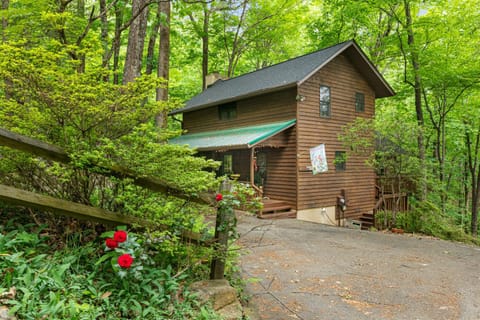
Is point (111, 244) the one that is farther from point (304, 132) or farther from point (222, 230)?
point (304, 132)

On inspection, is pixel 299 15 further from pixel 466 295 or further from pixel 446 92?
pixel 466 295

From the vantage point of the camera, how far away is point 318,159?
12484 mm

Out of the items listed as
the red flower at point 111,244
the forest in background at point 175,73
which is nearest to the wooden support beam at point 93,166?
the forest in background at point 175,73

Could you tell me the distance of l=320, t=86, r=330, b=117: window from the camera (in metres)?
13.1

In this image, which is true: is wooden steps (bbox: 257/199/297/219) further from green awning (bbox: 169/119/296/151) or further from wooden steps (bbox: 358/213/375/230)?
wooden steps (bbox: 358/213/375/230)

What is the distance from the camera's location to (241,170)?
14.9m

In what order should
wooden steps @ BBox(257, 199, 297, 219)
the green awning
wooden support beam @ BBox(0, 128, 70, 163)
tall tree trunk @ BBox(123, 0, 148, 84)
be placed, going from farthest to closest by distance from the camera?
the green awning → wooden steps @ BBox(257, 199, 297, 219) → tall tree trunk @ BBox(123, 0, 148, 84) → wooden support beam @ BBox(0, 128, 70, 163)

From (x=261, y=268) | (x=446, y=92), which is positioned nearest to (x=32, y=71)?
(x=261, y=268)

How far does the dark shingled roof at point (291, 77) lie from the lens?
1222 centimetres

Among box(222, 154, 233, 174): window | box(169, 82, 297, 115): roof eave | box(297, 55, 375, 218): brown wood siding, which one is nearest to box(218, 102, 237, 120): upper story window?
box(169, 82, 297, 115): roof eave

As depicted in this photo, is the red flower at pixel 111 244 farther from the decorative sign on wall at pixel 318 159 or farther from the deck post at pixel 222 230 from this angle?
the decorative sign on wall at pixel 318 159

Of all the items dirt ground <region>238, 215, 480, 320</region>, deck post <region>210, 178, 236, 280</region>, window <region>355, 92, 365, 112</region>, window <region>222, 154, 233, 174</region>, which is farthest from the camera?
window <region>222, 154, 233, 174</region>

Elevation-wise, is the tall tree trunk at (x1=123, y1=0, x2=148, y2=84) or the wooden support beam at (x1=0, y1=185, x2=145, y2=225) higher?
the tall tree trunk at (x1=123, y1=0, x2=148, y2=84)

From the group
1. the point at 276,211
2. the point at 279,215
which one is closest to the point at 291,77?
the point at 276,211
